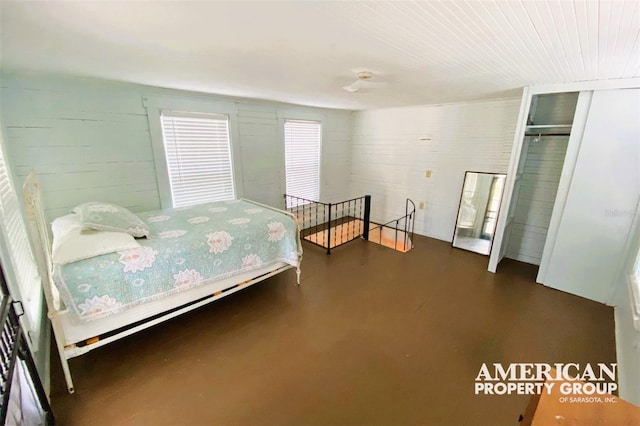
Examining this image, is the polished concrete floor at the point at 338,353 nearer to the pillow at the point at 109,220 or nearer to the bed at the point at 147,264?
the bed at the point at 147,264

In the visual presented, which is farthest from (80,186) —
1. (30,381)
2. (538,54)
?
(538,54)

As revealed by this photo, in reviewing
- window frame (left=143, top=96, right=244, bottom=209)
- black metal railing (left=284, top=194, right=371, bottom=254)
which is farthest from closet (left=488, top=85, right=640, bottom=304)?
window frame (left=143, top=96, right=244, bottom=209)

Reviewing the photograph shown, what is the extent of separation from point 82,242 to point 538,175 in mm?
5043

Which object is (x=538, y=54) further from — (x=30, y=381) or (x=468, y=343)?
(x=30, y=381)

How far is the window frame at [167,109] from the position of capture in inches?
117

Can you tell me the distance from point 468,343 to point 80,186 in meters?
4.03

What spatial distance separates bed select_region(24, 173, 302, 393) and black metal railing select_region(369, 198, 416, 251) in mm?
2465

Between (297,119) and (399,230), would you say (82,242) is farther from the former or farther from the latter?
(399,230)

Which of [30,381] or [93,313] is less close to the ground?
[93,313]

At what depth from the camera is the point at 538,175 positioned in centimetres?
354

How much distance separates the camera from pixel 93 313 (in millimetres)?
1730

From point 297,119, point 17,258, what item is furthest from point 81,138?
point 297,119

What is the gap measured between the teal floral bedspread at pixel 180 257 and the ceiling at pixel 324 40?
1396 millimetres

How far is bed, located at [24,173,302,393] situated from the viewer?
1641mm
